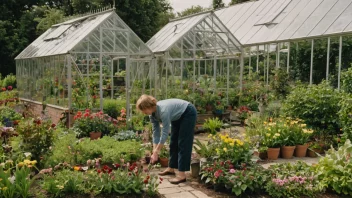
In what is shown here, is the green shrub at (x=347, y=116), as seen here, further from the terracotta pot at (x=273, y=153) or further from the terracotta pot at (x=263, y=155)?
the terracotta pot at (x=263, y=155)

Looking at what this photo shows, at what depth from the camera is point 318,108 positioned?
25.6 feet

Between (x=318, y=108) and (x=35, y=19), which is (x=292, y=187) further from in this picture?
(x=35, y=19)

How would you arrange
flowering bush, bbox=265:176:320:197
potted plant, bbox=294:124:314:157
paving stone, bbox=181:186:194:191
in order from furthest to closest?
potted plant, bbox=294:124:314:157
paving stone, bbox=181:186:194:191
flowering bush, bbox=265:176:320:197

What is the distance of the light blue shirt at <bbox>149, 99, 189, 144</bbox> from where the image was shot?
16.3ft

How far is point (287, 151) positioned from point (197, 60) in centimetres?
596

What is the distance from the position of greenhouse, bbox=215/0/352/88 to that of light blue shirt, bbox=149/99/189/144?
6952 millimetres

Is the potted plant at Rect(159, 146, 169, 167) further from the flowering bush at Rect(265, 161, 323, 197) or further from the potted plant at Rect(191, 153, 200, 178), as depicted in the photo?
the flowering bush at Rect(265, 161, 323, 197)

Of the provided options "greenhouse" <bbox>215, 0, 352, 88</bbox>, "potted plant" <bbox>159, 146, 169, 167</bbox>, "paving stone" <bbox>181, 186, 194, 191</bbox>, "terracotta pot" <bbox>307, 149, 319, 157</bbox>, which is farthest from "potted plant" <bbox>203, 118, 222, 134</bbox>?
"paving stone" <bbox>181, 186, 194, 191</bbox>

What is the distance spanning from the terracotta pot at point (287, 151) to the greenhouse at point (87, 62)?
18.7 feet

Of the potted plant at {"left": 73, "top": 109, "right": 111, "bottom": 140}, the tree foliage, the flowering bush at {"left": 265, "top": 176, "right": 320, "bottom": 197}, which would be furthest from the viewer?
the tree foliage

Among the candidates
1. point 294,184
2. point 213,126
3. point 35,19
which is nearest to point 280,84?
point 213,126

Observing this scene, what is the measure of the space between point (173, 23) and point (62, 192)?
10.9 meters

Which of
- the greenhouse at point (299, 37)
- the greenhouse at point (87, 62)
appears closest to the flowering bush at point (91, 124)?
the greenhouse at point (87, 62)

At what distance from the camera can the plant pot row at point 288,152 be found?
6.99 meters
